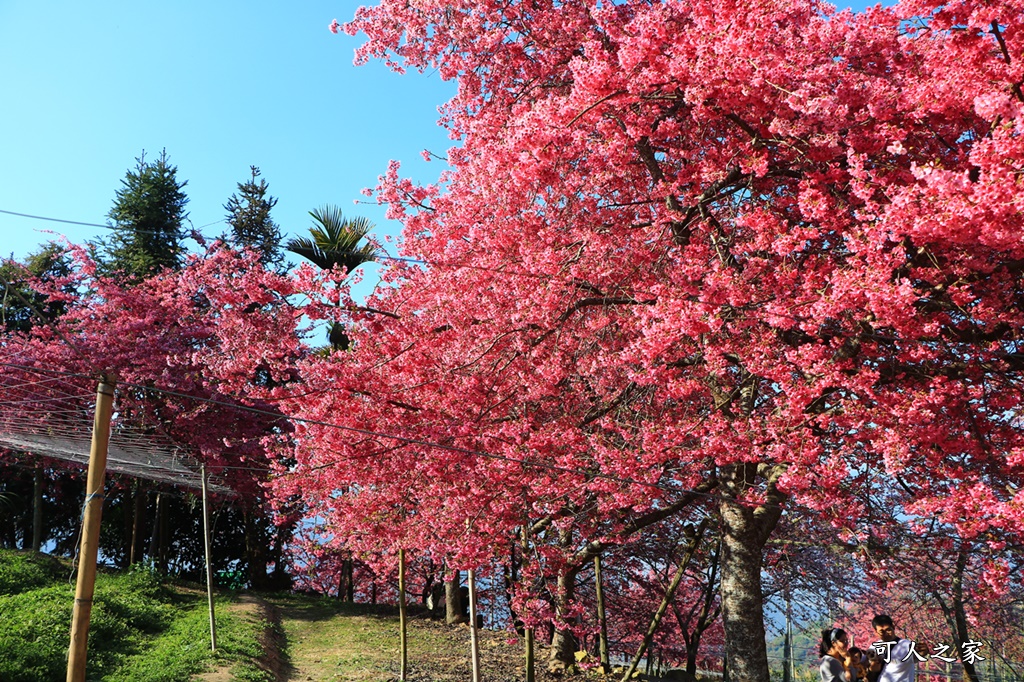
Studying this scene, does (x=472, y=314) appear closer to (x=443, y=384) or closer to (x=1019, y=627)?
(x=443, y=384)

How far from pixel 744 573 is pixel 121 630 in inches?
354

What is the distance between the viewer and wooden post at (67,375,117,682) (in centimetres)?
633

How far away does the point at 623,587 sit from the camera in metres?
18.3

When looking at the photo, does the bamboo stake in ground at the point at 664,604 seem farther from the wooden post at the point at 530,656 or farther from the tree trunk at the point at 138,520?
the tree trunk at the point at 138,520

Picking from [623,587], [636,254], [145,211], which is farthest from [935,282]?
[145,211]

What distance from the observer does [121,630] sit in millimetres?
11867

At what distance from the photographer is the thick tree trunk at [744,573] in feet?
27.4

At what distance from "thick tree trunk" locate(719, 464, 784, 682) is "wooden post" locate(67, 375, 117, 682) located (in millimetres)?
5788

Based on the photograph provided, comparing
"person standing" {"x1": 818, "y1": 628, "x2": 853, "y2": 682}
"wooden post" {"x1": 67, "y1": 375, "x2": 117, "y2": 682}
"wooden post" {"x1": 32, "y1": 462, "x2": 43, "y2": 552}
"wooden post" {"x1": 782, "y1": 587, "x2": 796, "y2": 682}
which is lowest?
"wooden post" {"x1": 782, "y1": 587, "x2": 796, "y2": 682}

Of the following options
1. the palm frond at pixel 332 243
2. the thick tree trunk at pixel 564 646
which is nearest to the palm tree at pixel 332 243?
the palm frond at pixel 332 243

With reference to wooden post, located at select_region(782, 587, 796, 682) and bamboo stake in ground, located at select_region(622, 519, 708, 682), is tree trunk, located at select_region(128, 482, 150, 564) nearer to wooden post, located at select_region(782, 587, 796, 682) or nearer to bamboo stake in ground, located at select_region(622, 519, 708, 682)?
bamboo stake in ground, located at select_region(622, 519, 708, 682)

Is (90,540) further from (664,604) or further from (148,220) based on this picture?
(148,220)

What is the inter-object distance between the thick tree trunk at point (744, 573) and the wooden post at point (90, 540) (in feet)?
19.0

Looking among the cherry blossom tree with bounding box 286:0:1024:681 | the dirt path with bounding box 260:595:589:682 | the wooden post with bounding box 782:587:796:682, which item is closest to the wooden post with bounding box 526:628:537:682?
the cherry blossom tree with bounding box 286:0:1024:681
